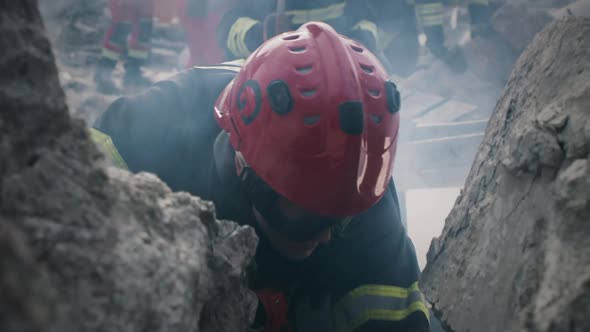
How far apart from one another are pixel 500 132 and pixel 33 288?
170 centimetres

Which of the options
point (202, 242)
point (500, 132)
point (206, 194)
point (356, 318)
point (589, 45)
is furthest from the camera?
point (206, 194)

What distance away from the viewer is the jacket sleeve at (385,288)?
1984 millimetres

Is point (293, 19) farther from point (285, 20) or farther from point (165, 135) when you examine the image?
point (165, 135)

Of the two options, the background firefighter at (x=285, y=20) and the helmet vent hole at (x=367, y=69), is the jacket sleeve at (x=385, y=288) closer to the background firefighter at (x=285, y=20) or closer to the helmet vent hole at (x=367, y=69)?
the helmet vent hole at (x=367, y=69)

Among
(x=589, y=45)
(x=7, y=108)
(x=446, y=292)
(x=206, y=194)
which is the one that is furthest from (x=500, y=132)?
(x=7, y=108)

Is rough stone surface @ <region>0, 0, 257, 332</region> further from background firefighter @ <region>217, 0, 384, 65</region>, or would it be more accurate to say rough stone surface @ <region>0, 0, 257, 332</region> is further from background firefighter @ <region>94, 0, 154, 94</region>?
background firefighter @ <region>94, 0, 154, 94</region>

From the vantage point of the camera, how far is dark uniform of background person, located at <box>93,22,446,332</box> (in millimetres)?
2039

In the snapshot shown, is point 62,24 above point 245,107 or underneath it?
underneath

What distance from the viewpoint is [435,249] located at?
199 centimetres

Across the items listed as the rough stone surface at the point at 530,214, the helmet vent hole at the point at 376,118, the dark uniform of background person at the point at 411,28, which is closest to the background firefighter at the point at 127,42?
the dark uniform of background person at the point at 411,28

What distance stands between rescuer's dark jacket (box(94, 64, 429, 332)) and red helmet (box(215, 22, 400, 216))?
11.0 inches

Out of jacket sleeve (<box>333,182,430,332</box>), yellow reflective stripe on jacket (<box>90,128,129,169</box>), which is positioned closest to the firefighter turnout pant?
yellow reflective stripe on jacket (<box>90,128,129,169</box>)

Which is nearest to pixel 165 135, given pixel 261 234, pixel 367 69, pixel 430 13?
pixel 261 234

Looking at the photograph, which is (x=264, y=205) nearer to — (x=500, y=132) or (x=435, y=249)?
(x=435, y=249)
